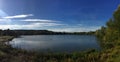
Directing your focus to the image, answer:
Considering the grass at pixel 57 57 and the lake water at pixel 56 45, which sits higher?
the grass at pixel 57 57

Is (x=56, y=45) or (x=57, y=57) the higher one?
(x=57, y=57)

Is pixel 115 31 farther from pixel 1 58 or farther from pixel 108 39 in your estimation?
pixel 1 58

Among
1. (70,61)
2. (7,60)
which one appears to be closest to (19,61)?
(7,60)

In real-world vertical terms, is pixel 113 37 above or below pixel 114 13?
below

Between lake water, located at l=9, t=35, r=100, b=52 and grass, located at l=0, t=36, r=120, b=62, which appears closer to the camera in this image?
grass, located at l=0, t=36, r=120, b=62

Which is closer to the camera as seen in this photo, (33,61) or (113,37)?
(33,61)

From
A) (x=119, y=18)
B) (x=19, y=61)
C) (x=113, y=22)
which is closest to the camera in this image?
(x=19, y=61)

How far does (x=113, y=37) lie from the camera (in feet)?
184

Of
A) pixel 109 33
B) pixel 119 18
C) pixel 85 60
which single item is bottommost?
pixel 85 60

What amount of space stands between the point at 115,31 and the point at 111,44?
368 cm

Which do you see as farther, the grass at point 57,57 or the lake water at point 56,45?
the lake water at point 56,45

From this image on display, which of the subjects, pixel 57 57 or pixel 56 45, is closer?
pixel 57 57

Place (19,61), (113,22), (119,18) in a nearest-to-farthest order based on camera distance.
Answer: (19,61)
(119,18)
(113,22)

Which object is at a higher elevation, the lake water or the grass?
the grass
